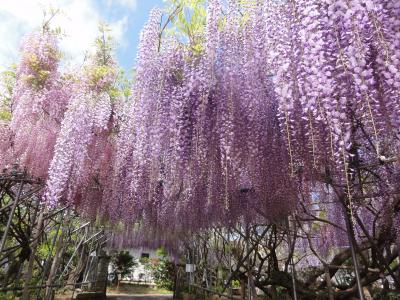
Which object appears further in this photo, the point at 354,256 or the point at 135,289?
the point at 135,289

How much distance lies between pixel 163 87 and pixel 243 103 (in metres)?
1.20

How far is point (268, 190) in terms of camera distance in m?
4.32

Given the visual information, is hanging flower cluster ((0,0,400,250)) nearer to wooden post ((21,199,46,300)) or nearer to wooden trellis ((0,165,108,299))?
wooden trellis ((0,165,108,299))

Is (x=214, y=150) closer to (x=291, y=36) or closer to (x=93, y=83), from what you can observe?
(x=291, y=36)

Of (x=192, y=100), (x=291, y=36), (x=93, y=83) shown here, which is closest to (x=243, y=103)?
(x=192, y=100)

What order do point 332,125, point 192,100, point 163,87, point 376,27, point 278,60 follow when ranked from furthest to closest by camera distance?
1. point 163,87
2. point 192,100
3. point 278,60
4. point 332,125
5. point 376,27

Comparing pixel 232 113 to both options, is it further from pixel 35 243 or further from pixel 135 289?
pixel 135 289

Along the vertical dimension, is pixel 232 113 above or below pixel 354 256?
above

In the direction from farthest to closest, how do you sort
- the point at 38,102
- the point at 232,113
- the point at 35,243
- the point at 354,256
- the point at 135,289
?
1. the point at 135,289
2. the point at 35,243
3. the point at 38,102
4. the point at 232,113
5. the point at 354,256

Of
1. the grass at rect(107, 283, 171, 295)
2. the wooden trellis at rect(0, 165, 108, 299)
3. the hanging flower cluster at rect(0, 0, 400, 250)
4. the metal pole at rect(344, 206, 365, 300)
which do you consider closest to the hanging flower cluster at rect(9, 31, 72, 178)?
the hanging flower cluster at rect(0, 0, 400, 250)

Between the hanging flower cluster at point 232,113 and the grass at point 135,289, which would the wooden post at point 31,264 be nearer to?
the hanging flower cluster at point 232,113

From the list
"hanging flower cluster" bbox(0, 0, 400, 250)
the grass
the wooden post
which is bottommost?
the grass

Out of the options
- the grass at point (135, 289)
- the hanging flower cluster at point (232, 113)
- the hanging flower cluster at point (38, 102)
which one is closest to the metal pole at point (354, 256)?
the hanging flower cluster at point (232, 113)

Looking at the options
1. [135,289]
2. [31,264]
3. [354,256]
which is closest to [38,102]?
[31,264]
